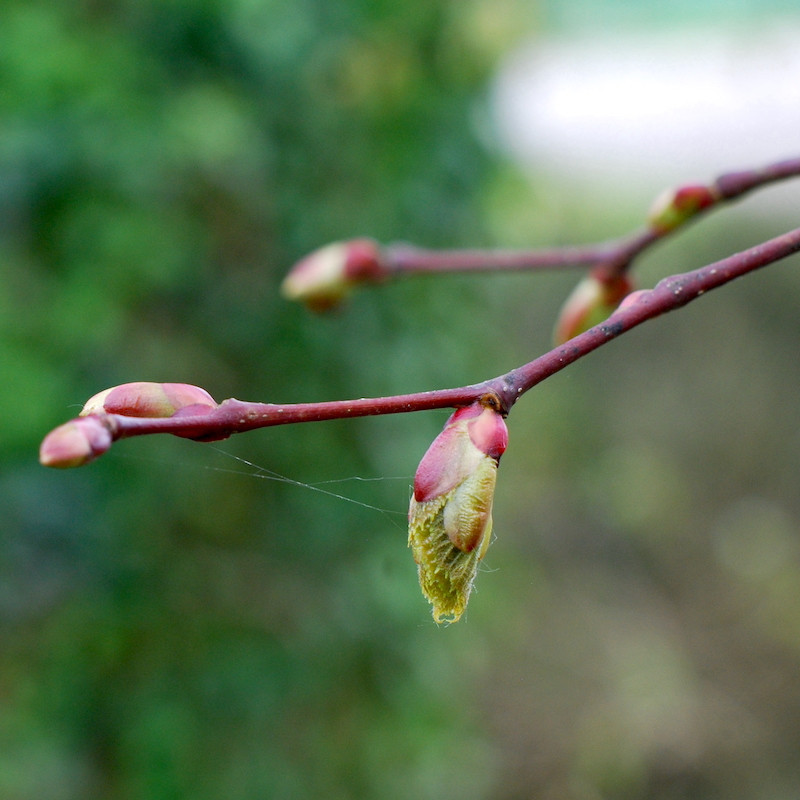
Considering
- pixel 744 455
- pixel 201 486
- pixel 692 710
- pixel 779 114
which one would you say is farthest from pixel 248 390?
pixel 779 114

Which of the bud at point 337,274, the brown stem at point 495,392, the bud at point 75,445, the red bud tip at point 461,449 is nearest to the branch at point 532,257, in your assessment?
the bud at point 337,274

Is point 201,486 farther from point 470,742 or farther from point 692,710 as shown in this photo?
point 692,710

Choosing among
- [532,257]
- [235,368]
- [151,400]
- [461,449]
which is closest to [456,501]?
[461,449]

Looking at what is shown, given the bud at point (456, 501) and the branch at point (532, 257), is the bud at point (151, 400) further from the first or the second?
the branch at point (532, 257)

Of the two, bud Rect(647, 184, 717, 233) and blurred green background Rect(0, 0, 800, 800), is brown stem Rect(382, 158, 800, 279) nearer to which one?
bud Rect(647, 184, 717, 233)

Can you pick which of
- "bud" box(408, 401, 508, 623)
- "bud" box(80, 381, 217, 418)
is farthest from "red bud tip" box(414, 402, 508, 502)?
"bud" box(80, 381, 217, 418)

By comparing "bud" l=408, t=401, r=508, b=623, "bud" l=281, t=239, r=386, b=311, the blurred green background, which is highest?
the blurred green background
